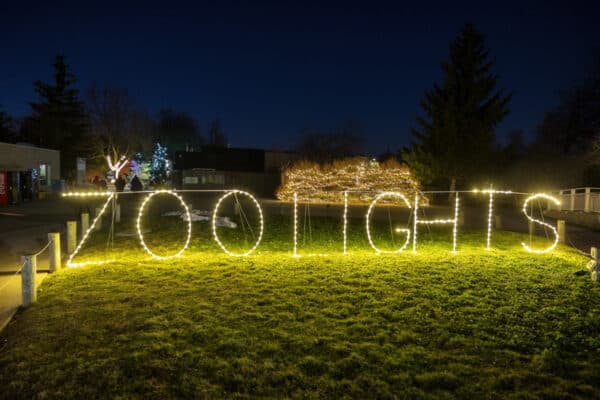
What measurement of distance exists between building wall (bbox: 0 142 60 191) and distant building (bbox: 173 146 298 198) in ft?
54.4

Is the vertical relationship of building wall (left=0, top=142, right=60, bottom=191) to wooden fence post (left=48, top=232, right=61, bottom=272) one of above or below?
above

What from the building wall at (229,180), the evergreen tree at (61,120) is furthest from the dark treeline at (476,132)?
the evergreen tree at (61,120)

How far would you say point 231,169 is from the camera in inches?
1988

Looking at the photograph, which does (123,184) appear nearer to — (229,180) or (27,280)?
(27,280)

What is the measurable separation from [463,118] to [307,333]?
101ft

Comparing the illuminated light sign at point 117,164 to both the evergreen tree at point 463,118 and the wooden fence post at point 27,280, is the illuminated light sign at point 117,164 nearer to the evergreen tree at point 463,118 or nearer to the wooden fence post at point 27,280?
the evergreen tree at point 463,118

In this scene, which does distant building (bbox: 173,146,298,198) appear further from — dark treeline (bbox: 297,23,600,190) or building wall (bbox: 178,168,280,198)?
dark treeline (bbox: 297,23,600,190)

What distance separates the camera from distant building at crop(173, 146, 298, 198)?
1905 inches

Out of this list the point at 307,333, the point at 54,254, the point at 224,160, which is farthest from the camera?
the point at 224,160

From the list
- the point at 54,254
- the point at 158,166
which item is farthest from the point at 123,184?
the point at 158,166

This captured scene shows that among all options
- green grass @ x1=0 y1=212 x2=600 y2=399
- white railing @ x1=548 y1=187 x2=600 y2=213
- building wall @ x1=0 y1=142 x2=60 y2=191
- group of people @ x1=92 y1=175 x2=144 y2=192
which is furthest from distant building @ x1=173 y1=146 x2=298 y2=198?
green grass @ x1=0 y1=212 x2=600 y2=399

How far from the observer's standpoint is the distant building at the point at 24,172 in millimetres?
23859

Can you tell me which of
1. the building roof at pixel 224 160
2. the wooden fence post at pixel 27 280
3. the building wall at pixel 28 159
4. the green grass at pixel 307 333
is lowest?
the green grass at pixel 307 333

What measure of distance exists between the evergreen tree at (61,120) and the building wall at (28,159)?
12.8m
